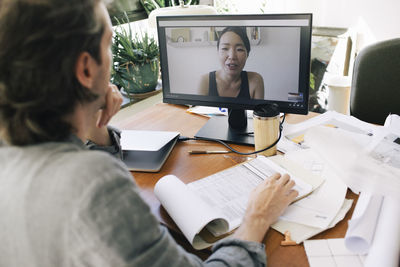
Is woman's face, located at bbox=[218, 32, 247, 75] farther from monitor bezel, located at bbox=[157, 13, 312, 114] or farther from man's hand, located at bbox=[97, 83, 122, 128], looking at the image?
man's hand, located at bbox=[97, 83, 122, 128]

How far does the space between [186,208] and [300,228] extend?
0.28 m

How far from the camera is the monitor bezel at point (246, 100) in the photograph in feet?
3.63

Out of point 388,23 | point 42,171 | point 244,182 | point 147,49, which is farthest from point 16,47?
point 388,23

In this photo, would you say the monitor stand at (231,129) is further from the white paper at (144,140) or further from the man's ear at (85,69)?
the man's ear at (85,69)

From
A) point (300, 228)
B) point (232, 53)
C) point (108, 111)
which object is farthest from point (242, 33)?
point (300, 228)

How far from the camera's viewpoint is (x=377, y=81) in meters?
1.56

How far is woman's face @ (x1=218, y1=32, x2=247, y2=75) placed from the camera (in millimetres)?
1194

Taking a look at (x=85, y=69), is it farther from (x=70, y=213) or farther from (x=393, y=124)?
(x=393, y=124)

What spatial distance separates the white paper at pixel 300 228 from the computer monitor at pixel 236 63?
438 millimetres

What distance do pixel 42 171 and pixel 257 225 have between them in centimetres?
49

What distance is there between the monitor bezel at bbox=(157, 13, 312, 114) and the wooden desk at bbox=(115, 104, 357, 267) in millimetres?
124

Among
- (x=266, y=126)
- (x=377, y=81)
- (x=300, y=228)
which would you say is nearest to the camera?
(x=300, y=228)

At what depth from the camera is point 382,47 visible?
1527 millimetres

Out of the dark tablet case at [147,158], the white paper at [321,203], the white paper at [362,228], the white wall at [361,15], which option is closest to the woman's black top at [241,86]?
the dark tablet case at [147,158]
